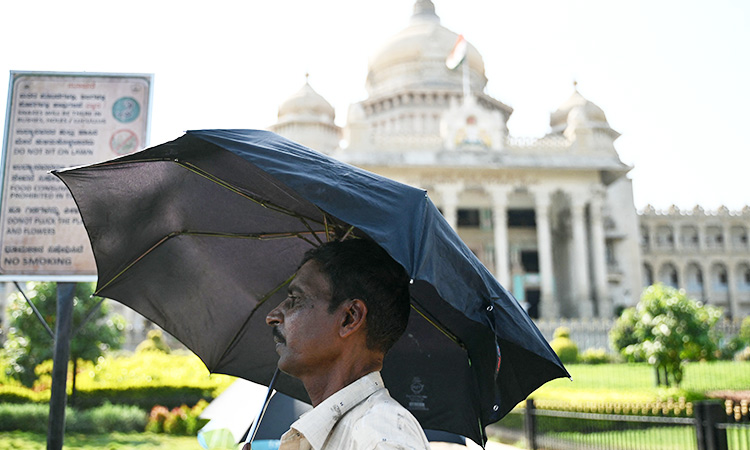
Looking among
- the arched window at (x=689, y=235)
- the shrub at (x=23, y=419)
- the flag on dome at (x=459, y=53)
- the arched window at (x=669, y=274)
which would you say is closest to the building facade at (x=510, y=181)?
the flag on dome at (x=459, y=53)

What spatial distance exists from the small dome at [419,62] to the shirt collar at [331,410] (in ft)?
126

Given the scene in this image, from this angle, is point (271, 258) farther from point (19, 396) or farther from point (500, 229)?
point (500, 229)

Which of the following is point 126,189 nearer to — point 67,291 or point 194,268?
point 194,268

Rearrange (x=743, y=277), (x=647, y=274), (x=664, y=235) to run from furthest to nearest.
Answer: (x=664, y=235), (x=743, y=277), (x=647, y=274)

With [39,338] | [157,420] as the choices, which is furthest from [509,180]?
[157,420]

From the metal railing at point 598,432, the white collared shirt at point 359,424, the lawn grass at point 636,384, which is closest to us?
the white collared shirt at point 359,424

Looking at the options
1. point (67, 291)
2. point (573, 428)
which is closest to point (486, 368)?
point (67, 291)

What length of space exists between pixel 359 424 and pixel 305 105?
122 feet

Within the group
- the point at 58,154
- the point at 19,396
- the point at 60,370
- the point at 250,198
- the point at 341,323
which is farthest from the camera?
the point at 19,396

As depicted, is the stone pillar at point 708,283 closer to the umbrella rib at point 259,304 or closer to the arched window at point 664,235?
the arched window at point 664,235

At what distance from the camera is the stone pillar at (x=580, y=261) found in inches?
1167

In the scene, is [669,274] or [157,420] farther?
[669,274]

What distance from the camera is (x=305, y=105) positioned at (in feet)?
125

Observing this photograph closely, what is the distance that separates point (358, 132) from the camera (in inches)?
1166
